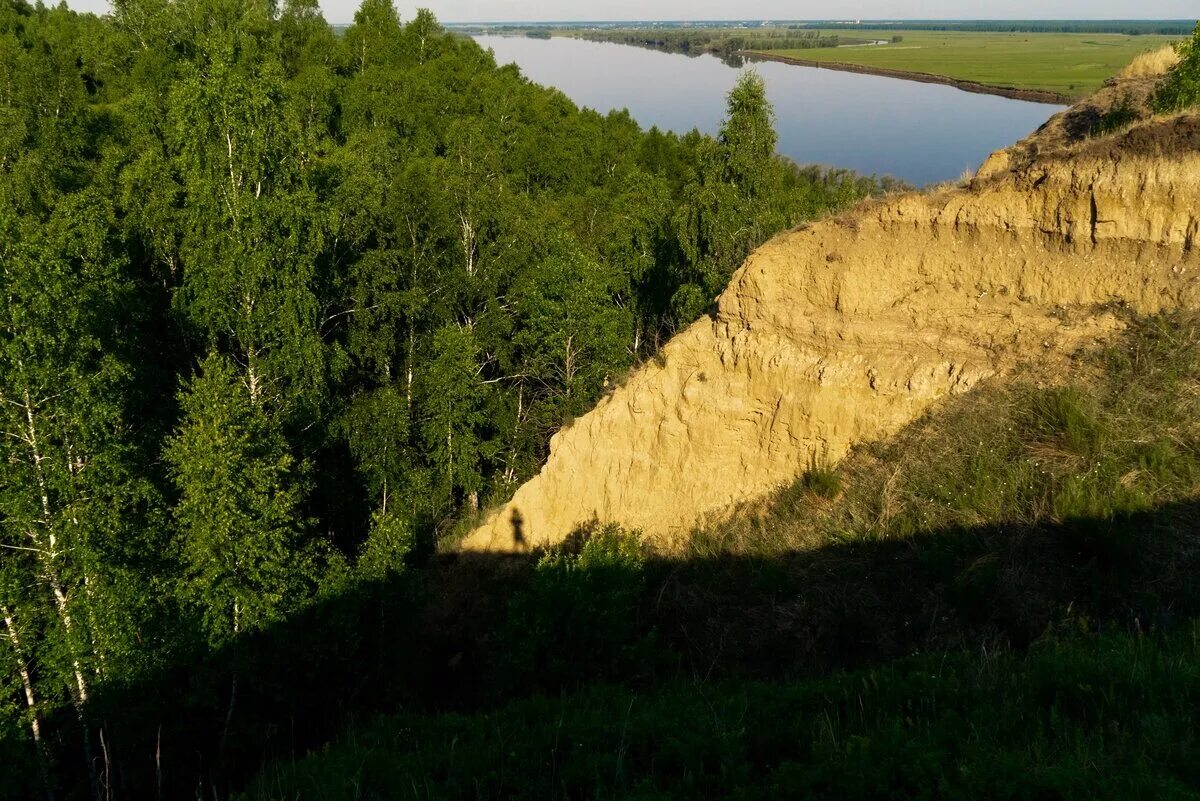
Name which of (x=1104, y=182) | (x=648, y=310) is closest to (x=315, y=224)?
(x=648, y=310)

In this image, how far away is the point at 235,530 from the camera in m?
11.4

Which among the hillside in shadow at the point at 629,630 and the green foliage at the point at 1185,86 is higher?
the green foliage at the point at 1185,86

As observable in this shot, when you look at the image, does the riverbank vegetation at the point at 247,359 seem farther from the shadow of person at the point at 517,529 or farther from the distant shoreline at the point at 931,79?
the distant shoreline at the point at 931,79

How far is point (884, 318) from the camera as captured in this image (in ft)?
42.4

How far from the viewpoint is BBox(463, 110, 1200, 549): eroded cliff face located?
1143cm

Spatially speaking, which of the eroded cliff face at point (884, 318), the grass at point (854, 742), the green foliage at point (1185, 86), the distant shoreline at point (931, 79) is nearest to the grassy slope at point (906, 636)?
the grass at point (854, 742)

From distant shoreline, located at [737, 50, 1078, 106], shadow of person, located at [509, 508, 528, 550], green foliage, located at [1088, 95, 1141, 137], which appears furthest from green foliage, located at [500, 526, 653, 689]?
distant shoreline, located at [737, 50, 1078, 106]

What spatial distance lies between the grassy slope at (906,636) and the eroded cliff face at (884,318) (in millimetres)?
673

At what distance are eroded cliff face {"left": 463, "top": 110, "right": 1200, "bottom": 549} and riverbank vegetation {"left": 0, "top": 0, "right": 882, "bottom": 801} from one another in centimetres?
288

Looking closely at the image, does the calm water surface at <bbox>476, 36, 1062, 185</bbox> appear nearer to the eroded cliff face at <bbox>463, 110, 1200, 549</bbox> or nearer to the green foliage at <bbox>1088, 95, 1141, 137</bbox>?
the green foliage at <bbox>1088, 95, 1141, 137</bbox>

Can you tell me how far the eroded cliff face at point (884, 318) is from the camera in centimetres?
1143

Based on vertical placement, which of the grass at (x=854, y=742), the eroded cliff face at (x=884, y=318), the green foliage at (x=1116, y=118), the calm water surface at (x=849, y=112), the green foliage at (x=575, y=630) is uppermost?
the calm water surface at (x=849, y=112)

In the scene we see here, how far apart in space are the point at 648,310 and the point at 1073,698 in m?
23.6

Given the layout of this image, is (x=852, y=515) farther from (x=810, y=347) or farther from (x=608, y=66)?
(x=608, y=66)
